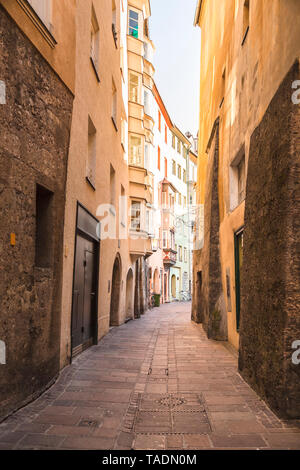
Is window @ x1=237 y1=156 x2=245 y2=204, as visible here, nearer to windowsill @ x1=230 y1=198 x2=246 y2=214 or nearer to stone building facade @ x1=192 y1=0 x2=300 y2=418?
stone building facade @ x1=192 y1=0 x2=300 y2=418

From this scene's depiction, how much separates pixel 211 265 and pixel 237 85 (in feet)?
16.7

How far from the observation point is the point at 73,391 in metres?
6.12

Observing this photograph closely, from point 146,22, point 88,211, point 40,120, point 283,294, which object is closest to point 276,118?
point 283,294

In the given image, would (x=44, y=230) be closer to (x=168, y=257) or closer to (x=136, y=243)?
(x=136, y=243)

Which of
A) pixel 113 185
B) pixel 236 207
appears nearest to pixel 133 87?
pixel 113 185

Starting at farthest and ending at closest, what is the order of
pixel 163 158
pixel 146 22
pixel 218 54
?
pixel 163 158 → pixel 146 22 → pixel 218 54

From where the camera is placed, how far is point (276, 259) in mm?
5293

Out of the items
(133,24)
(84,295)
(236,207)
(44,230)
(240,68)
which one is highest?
(133,24)

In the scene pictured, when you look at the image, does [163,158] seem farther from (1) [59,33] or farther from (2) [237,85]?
(1) [59,33]

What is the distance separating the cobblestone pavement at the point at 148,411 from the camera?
4148 mm

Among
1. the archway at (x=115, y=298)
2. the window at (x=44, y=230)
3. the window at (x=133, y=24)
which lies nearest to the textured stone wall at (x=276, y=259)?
the window at (x=44, y=230)

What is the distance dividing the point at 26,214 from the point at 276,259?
10.6ft

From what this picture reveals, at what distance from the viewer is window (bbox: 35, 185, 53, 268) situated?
646 centimetres

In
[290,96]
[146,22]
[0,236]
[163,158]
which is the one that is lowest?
[0,236]
